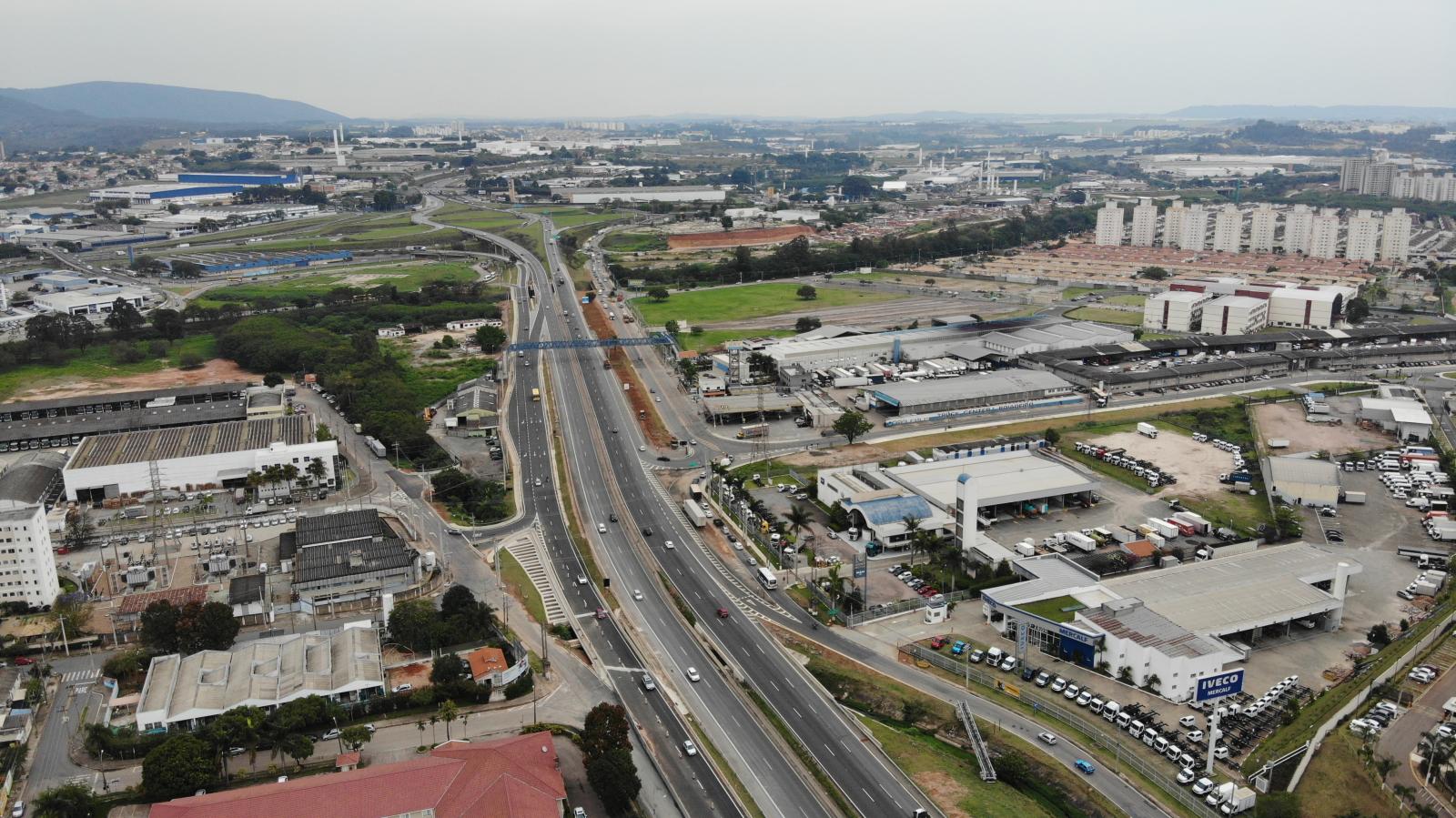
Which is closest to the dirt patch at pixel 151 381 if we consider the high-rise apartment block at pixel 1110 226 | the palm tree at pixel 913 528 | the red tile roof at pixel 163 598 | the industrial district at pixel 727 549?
the industrial district at pixel 727 549

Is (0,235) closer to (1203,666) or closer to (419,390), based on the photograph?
(419,390)

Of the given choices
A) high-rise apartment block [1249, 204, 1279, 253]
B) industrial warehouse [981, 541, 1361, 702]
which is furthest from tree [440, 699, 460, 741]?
high-rise apartment block [1249, 204, 1279, 253]

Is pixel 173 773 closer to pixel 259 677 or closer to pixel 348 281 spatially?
pixel 259 677

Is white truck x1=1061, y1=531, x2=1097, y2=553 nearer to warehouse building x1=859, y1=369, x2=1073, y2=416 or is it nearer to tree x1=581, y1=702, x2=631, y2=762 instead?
warehouse building x1=859, y1=369, x2=1073, y2=416

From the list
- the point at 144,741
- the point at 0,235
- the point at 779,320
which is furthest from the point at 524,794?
the point at 0,235

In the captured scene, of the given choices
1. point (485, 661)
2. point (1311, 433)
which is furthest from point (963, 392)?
point (485, 661)
